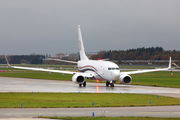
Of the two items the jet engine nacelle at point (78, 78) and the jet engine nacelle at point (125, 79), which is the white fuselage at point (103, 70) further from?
the jet engine nacelle at point (78, 78)

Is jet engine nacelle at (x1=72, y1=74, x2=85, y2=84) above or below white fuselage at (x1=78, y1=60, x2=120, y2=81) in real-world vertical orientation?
below

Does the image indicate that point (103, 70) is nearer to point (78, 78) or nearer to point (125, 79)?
point (125, 79)

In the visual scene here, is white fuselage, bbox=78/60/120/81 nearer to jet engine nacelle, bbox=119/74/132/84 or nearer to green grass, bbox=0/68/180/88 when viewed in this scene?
jet engine nacelle, bbox=119/74/132/84

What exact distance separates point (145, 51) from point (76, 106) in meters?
155

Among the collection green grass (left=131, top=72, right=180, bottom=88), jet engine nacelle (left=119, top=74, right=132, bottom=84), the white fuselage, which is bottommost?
green grass (left=131, top=72, right=180, bottom=88)

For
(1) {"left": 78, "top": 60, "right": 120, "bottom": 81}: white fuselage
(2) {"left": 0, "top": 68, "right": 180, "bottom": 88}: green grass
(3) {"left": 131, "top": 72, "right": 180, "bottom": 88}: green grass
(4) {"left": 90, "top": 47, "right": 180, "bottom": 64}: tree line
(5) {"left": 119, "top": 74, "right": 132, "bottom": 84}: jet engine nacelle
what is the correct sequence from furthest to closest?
(4) {"left": 90, "top": 47, "right": 180, "bottom": 64}: tree line → (2) {"left": 0, "top": 68, "right": 180, "bottom": 88}: green grass → (3) {"left": 131, "top": 72, "right": 180, "bottom": 88}: green grass → (5) {"left": 119, "top": 74, "right": 132, "bottom": 84}: jet engine nacelle → (1) {"left": 78, "top": 60, "right": 120, "bottom": 81}: white fuselage

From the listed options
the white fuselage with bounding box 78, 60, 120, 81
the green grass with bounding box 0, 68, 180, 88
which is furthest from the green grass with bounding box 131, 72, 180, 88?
the white fuselage with bounding box 78, 60, 120, 81

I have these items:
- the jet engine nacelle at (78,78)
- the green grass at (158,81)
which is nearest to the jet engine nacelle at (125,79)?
the green grass at (158,81)

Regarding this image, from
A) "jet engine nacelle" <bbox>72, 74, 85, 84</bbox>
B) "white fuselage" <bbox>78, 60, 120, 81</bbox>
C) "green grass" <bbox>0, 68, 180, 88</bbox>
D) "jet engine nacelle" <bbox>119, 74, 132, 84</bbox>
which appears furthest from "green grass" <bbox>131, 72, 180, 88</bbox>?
"jet engine nacelle" <bbox>72, 74, 85, 84</bbox>

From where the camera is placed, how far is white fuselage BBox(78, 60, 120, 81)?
44647mm

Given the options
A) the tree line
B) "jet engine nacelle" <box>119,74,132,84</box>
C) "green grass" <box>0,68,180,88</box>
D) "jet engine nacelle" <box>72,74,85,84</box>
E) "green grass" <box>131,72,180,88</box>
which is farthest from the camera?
the tree line

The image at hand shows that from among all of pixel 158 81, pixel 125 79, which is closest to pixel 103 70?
pixel 125 79

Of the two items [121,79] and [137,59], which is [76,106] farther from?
[137,59]

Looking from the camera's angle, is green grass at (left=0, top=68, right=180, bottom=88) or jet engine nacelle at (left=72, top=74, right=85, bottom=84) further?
green grass at (left=0, top=68, right=180, bottom=88)
